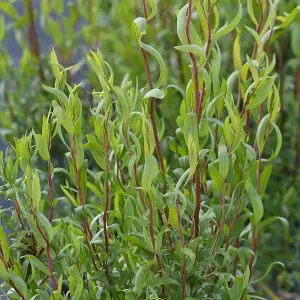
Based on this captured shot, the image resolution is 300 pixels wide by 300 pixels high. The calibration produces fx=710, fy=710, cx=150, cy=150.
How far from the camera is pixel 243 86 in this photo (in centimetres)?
80

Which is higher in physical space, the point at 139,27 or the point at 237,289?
the point at 139,27

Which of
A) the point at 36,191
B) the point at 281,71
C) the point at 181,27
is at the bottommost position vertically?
the point at 281,71

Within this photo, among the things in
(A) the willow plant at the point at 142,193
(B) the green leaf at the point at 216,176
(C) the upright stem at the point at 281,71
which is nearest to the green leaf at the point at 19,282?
(A) the willow plant at the point at 142,193

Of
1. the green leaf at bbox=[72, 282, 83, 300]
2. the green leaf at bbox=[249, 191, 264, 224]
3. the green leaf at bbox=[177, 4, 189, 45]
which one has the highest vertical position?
the green leaf at bbox=[177, 4, 189, 45]

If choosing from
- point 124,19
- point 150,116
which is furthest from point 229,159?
point 124,19

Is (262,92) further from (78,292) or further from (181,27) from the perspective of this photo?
(78,292)

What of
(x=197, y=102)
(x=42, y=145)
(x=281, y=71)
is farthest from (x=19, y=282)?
(x=281, y=71)

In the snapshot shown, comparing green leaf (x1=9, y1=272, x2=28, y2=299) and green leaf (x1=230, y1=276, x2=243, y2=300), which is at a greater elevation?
green leaf (x1=9, y1=272, x2=28, y2=299)

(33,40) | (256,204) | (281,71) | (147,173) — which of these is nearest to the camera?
(147,173)

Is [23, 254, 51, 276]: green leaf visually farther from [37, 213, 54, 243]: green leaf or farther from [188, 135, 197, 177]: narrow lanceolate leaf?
[188, 135, 197, 177]: narrow lanceolate leaf

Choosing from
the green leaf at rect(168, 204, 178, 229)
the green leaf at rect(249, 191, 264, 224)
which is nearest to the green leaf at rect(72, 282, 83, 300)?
the green leaf at rect(168, 204, 178, 229)

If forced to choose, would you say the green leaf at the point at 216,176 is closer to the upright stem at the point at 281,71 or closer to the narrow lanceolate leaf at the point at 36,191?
the narrow lanceolate leaf at the point at 36,191

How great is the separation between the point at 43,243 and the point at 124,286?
0.11 m

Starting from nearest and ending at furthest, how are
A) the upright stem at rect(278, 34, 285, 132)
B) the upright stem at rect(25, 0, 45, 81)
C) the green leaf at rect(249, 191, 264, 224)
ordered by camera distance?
the green leaf at rect(249, 191, 264, 224)
the upright stem at rect(278, 34, 285, 132)
the upright stem at rect(25, 0, 45, 81)
